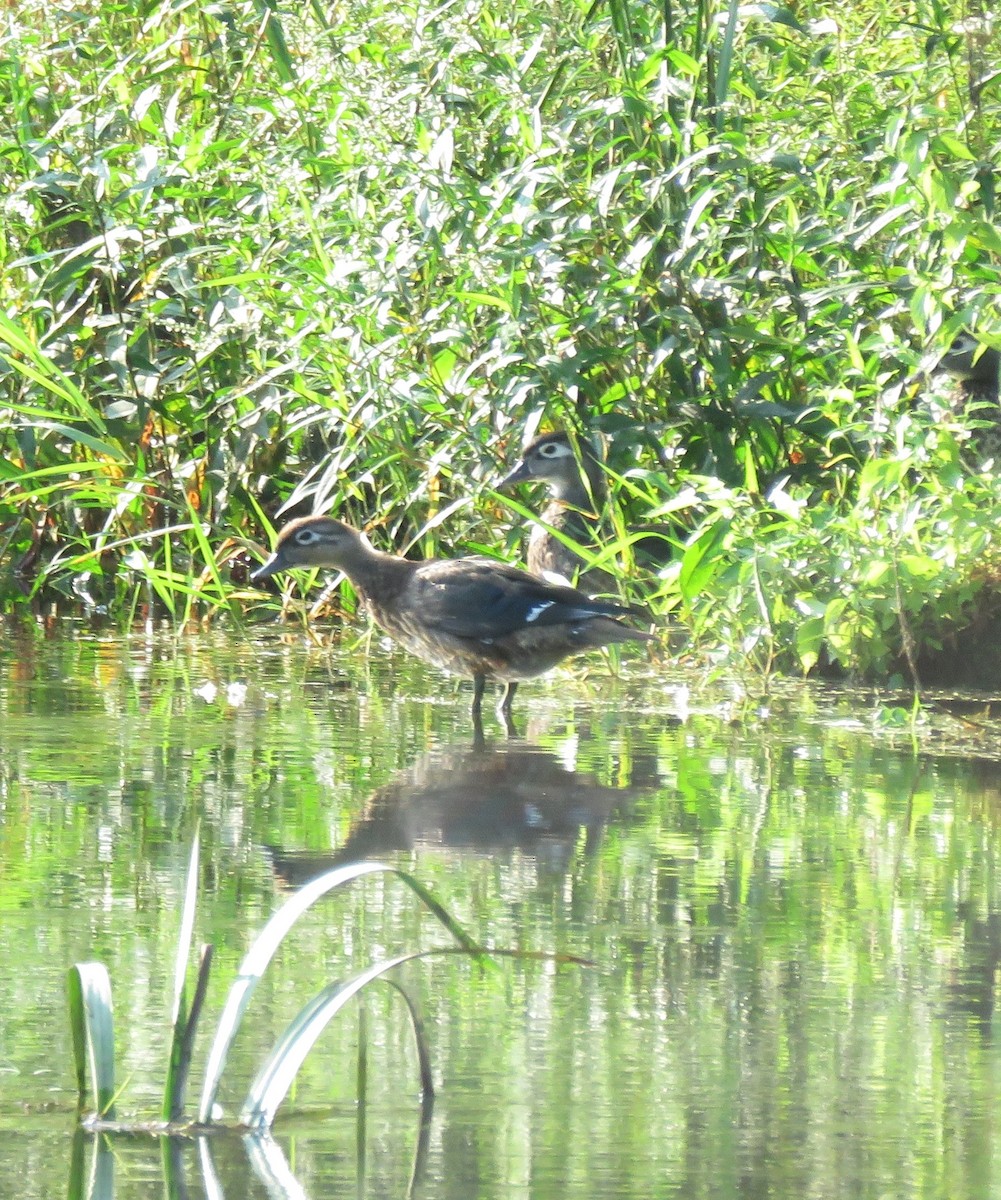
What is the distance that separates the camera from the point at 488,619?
6617mm

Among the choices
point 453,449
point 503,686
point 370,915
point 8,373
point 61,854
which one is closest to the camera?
point 370,915

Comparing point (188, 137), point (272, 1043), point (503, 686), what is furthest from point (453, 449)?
point (272, 1043)

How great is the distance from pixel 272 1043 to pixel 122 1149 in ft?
1.51

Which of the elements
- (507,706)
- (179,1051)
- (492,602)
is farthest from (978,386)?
(179,1051)

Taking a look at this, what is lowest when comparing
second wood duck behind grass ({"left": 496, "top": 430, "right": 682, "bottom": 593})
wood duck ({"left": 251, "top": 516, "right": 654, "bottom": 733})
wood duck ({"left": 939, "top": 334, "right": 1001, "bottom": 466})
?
wood duck ({"left": 251, "top": 516, "right": 654, "bottom": 733})

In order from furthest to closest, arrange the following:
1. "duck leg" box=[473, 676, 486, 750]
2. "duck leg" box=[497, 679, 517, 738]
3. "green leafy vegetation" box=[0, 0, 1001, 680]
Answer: "green leafy vegetation" box=[0, 0, 1001, 680] < "duck leg" box=[497, 679, 517, 738] < "duck leg" box=[473, 676, 486, 750]

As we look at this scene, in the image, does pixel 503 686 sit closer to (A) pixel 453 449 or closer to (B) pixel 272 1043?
(A) pixel 453 449

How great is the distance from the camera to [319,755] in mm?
5734

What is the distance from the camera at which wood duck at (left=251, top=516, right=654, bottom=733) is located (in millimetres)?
6645

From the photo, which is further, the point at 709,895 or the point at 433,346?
the point at 433,346

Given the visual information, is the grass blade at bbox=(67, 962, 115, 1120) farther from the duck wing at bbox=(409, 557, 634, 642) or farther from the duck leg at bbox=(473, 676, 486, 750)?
the duck wing at bbox=(409, 557, 634, 642)

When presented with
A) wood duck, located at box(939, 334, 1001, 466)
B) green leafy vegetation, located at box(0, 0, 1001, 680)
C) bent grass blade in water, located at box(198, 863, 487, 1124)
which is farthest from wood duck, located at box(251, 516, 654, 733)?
bent grass blade in water, located at box(198, 863, 487, 1124)

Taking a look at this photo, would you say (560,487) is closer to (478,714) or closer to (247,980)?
(478,714)

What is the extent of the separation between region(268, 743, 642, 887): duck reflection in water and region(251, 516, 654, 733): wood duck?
77 centimetres
